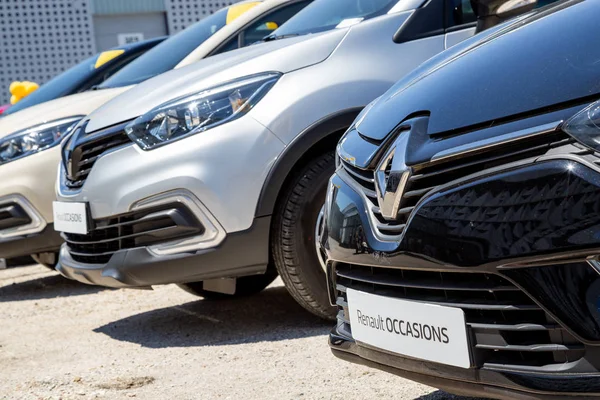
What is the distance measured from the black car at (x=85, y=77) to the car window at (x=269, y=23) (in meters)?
1.61

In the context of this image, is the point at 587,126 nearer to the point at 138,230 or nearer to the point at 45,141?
the point at 138,230

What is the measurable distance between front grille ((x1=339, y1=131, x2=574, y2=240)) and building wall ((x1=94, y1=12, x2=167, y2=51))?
16.4 metres

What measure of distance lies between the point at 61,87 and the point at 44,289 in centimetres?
153

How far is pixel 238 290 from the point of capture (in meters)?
4.25

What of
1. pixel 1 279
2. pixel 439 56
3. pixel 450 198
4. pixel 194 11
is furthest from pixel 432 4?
pixel 194 11

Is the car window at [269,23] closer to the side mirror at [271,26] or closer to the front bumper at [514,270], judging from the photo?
the side mirror at [271,26]

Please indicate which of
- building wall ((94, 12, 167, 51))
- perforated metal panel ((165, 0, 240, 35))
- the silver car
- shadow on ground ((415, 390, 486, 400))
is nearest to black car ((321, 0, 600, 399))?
shadow on ground ((415, 390, 486, 400))

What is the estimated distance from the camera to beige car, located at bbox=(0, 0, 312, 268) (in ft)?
15.6

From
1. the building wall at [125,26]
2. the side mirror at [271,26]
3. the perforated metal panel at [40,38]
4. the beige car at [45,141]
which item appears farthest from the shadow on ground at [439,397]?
the building wall at [125,26]

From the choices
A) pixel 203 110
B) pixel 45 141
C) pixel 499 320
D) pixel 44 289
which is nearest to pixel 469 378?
pixel 499 320

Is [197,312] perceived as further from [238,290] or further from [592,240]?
[592,240]

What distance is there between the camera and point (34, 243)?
4746mm

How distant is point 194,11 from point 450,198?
1638 centimetres

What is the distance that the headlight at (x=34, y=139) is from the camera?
4926 millimetres
